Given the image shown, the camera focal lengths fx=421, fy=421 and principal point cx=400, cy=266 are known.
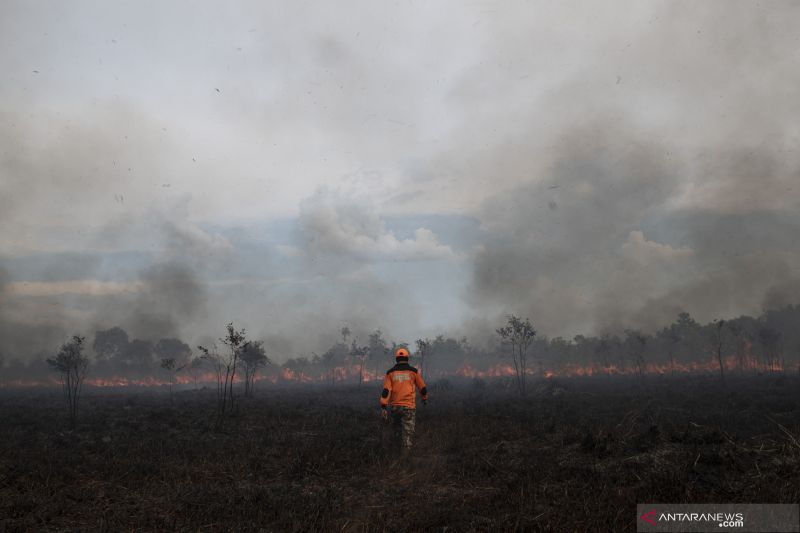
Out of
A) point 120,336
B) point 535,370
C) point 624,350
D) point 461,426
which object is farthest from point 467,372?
point 461,426

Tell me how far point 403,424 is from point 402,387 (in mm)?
913

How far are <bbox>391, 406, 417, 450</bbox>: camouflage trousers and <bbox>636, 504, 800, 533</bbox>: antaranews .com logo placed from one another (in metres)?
5.81

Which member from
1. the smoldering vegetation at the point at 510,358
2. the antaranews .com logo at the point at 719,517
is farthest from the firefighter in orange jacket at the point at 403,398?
the smoldering vegetation at the point at 510,358

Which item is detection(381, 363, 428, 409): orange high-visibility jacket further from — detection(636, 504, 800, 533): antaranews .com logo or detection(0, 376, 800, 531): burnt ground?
detection(636, 504, 800, 533): antaranews .com logo

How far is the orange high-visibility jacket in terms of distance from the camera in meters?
10.2

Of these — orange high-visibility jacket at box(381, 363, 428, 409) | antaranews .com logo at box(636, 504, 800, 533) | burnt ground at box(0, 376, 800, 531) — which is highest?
orange high-visibility jacket at box(381, 363, 428, 409)

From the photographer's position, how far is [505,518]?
5223 millimetres

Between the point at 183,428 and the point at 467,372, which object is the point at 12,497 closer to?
the point at 183,428

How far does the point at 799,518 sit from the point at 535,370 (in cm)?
10149

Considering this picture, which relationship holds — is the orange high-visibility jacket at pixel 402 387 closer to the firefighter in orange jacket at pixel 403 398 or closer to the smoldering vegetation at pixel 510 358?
the firefighter in orange jacket at pixel 403 398

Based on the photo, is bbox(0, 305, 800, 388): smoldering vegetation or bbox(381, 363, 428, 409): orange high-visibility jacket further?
bbox(0, 305, 800, 388): smoldering vegetation

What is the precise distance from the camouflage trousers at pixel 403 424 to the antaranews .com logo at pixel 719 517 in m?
5.81

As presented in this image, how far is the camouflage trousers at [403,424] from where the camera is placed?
1025cm

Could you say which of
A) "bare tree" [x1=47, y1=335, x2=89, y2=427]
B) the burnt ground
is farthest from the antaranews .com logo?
"bare tree" [x1=47, y1=335, x2=89, y2=427]
